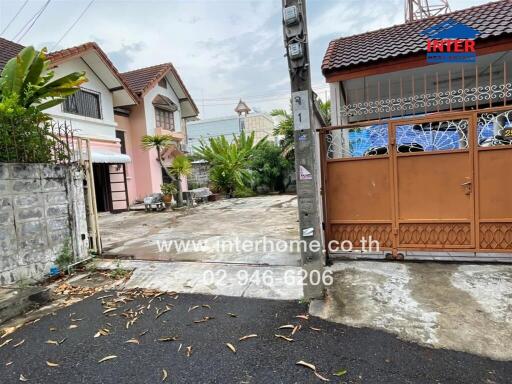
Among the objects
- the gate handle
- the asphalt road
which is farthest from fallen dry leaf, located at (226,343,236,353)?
the gate handle

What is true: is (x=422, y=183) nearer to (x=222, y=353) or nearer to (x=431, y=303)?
(x=431, y=303)

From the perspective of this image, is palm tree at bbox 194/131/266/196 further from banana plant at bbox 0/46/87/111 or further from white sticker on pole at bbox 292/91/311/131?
white sticker on pole at bbox 292/91/311/131

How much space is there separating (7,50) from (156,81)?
6.08 metres

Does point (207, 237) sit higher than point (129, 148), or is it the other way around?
point (129, 148)

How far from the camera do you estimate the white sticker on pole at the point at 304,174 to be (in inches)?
134

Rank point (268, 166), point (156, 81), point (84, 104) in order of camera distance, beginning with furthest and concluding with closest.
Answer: point (268, 166) < point (156, 81) < point (84, 104)

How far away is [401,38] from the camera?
19.9 ft

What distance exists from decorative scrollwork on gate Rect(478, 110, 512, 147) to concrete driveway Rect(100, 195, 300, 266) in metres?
3.12

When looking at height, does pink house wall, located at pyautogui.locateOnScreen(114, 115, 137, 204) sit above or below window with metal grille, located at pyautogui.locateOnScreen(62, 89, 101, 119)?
below

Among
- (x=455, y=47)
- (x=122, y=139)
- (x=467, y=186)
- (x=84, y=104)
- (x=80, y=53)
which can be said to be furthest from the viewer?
(x=122, y=139)

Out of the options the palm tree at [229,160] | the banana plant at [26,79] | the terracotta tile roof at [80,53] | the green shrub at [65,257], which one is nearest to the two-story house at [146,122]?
the terracotta tile roof at [80,53]

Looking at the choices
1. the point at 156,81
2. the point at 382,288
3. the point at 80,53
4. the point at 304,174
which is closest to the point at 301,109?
the point at 304,174

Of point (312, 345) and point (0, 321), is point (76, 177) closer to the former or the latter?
point (0, 321)

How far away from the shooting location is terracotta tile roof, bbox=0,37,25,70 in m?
10.1
